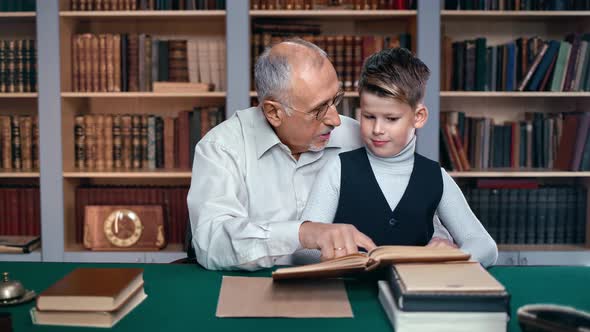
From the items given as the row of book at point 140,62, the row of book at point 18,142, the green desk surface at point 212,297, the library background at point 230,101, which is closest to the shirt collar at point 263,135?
the green desk surface at point 212,297

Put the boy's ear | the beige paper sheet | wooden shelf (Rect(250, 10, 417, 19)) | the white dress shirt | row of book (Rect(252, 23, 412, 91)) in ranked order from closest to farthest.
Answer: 1. the beige paper sheet
2. the white dress shirt
3. the boy's ear
4. wooden shelf (Rect(250, 10, 417, 19))
5. row of book (Rect(252, 23, 412, 91))

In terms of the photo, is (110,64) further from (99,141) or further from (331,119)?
(331,119)

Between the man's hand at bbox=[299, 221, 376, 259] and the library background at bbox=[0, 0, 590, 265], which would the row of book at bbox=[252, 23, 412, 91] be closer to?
the library background at bbox=[0, 0, 590, 265]

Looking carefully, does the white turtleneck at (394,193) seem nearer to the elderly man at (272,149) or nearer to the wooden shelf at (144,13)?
the elderly man at (272,149)

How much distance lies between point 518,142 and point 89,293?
2974mm

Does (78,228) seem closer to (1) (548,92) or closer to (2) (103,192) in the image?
(2) (103,192)

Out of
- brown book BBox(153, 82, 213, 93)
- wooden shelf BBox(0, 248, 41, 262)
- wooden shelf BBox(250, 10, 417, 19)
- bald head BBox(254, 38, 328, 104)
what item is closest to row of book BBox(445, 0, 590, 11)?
wooden shelf BBox(250, 10, 417, 19)

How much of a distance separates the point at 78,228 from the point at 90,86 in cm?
82

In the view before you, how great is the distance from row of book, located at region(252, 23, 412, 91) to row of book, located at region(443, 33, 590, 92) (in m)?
0.29

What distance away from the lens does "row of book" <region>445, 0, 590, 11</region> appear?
132 inches

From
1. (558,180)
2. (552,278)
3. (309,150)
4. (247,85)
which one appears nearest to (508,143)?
(558,180)

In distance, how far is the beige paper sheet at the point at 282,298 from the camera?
43.1 inches

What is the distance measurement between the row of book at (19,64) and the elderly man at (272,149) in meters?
1.96

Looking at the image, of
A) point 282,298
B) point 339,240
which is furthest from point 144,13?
point 282,298
